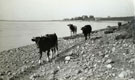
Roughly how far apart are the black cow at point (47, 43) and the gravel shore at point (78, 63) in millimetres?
51

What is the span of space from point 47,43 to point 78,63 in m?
0.39

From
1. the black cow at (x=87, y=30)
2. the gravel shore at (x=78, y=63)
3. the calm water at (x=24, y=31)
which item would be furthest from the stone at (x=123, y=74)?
the black cow at (x=87, y=30)

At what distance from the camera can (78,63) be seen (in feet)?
5.39

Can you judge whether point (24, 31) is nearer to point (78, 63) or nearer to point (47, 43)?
point (47, 43)

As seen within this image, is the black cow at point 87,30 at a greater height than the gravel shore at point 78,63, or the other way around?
the black cow at point 87,30

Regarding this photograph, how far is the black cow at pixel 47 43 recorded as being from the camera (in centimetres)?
176

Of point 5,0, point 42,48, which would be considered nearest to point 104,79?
point 42,48

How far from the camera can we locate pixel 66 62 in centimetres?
169

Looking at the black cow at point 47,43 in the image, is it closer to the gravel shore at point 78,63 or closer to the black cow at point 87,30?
the gravel shore at point 78,63

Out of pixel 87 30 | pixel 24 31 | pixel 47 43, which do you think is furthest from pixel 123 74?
pixel 24 31

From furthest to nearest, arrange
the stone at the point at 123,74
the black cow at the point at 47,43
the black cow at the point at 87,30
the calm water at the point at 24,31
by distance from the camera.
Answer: the black cow at the point at 87,30 < the black cow at the point at 47,43 < the calm water at the point at 24,31 < the stone at the point at 123,74

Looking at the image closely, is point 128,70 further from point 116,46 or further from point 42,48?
point 42,48

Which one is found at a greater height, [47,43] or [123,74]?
[47,43]

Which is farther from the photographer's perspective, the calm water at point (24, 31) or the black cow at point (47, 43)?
the black cow at point (47, 43)
